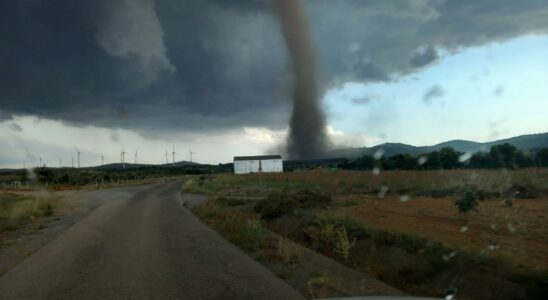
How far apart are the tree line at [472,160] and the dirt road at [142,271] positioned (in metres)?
32.2

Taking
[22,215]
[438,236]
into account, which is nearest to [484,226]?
[438,236]

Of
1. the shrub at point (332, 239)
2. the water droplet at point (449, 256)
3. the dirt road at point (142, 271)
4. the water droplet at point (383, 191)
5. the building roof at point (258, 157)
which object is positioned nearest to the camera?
the dirt road at point (142, 271)

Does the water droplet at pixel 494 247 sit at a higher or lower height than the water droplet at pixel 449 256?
lower

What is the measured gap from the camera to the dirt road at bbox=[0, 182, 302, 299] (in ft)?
30.0

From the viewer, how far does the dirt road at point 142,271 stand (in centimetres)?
916

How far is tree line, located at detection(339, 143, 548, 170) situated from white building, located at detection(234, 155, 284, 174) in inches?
1923

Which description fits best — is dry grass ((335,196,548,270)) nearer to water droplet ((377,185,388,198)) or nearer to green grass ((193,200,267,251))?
green grass ((193,200,267,251))

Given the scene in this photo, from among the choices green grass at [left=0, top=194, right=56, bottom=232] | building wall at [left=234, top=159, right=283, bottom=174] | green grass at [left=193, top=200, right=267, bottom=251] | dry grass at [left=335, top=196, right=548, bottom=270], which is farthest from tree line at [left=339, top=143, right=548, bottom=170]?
building wall at [left=234, top=159, right=283, bottom=174]

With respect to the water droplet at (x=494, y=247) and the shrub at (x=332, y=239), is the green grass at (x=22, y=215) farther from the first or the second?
the water droplet at (x=494, y=247)

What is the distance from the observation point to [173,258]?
42.5 ft

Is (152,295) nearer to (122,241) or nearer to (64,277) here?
(64,277)

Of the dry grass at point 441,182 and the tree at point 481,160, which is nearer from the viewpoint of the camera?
the dry grass at point 441,182

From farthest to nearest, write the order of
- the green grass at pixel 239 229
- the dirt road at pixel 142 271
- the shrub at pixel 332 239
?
the green grass at pixel 239 229
the shrub at pixel 332 239
the dirt road at pixel 142 271

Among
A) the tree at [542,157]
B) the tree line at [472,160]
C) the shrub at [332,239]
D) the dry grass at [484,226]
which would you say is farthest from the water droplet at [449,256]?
the tree at [542,157]
